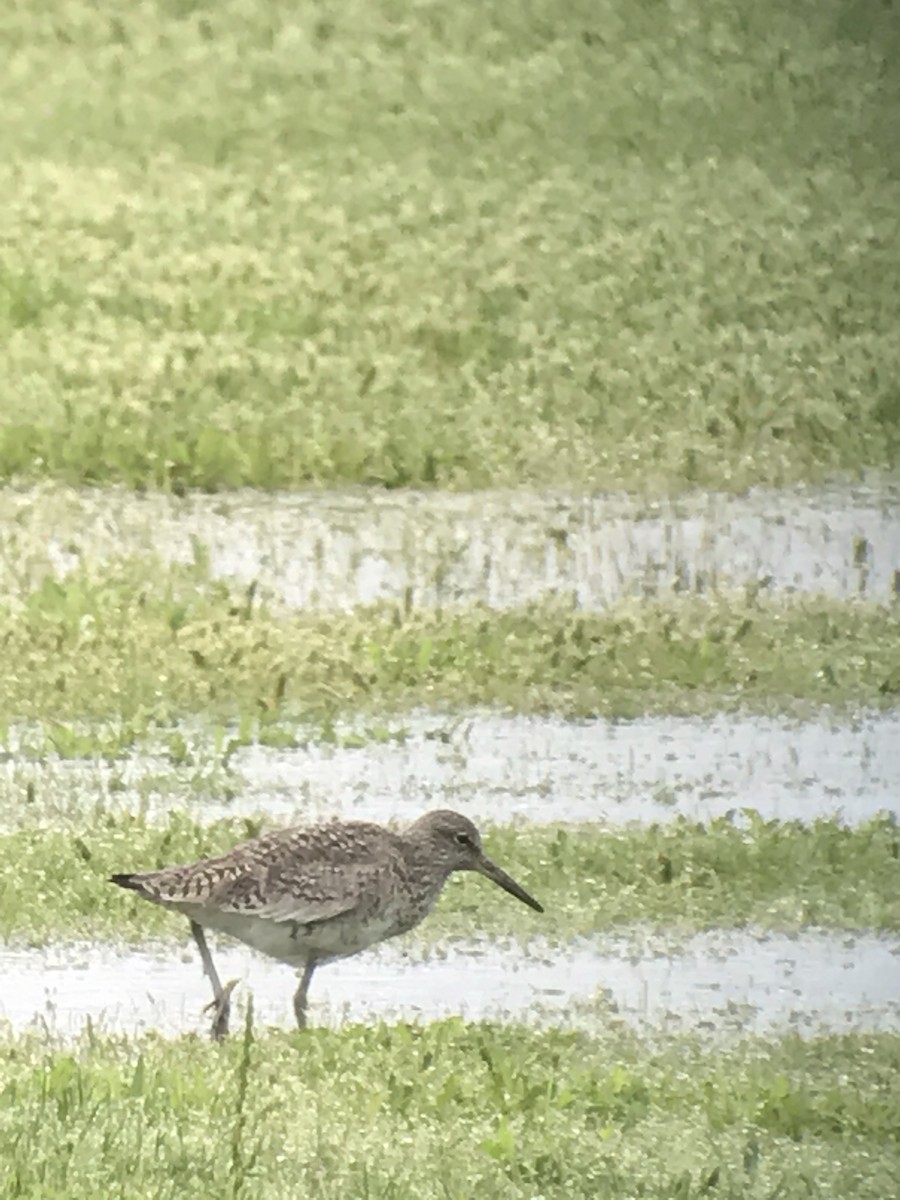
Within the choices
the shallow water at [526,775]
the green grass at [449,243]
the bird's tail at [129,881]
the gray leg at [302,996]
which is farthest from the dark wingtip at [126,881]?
the green grass at [449,243]

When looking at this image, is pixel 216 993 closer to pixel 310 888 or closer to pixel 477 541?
pixel 310 888

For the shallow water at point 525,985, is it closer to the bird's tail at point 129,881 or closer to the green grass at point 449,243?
the bird's tail at point 129,881

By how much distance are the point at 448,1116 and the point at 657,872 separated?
0.40m

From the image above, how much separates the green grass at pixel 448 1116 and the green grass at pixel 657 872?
0.47ft

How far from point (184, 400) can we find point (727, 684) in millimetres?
760

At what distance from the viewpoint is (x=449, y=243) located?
9.57ft

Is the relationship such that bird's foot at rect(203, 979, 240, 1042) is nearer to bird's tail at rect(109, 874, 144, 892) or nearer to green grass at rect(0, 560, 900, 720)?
bird's tail at rect(109, 874, 144, 892)

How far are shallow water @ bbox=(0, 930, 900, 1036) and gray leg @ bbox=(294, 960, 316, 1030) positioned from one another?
0.5 inches

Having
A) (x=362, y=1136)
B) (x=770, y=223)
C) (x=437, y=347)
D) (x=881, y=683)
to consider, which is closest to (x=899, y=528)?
(x=881, y=683)

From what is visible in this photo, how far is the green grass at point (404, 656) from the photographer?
8.95 ft

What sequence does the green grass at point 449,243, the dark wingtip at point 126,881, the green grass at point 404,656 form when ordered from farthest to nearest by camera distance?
the green grass at point 449,243 → the green grass at point 404,656 → the dark wingtip at point 126,881

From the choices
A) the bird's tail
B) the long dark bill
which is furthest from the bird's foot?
the long dark bill

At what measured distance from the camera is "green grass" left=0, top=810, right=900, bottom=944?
2678mm

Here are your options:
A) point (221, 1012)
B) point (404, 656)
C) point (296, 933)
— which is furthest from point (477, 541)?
point (221, 1012)
